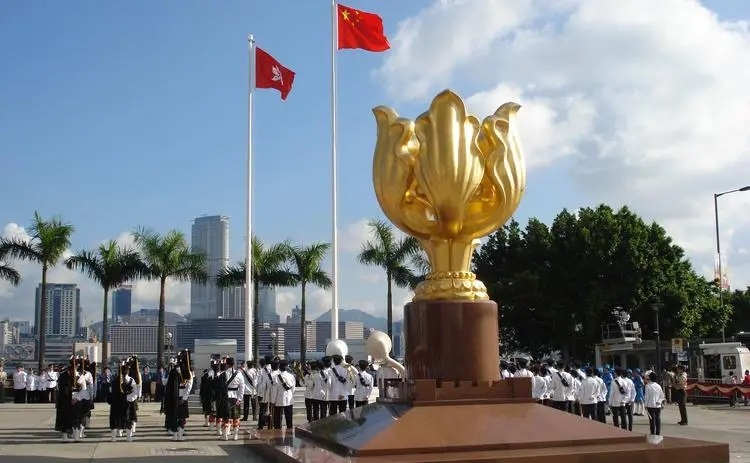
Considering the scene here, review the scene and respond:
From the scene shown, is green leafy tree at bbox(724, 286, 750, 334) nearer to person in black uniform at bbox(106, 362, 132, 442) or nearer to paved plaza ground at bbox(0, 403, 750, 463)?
paved plaza ground at bbox(0, 403, 750, 463)

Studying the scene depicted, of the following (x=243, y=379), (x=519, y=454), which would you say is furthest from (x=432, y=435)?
(x=243, y=379)

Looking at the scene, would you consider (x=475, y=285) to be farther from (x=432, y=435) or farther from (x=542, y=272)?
(x=542, y=272)

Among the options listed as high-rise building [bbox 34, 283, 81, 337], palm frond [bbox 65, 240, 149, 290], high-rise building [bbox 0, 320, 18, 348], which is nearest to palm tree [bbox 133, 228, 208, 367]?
palm frond [bbox 65, 240, 149, 290]

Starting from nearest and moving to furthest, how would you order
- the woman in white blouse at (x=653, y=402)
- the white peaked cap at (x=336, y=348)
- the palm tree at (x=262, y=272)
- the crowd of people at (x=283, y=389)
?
the crowd of people at (x=283, y=389) < the woman in white blouse at (x=653, y=402) < the white peaked cap at (x=336, y=348) < the palm tree at (x=262, y=272)

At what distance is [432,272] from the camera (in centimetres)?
970

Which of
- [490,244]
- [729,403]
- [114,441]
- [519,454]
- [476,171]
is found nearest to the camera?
[519,454]

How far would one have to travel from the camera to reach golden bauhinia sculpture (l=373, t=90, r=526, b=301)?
945 centimetres

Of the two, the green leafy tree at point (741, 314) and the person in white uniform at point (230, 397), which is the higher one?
the green leafy tree at point (741, 314)

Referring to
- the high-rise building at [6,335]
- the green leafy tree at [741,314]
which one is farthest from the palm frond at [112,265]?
the high-rise building at [6,335]

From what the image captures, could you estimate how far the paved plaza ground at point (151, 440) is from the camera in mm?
12844

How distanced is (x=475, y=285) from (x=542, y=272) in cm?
2528

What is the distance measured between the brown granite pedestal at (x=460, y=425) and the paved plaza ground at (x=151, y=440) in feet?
6.03

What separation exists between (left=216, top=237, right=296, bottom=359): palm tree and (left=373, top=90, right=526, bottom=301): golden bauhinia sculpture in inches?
798

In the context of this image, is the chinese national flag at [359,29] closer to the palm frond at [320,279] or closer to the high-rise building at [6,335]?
the palm frond at [320,279]
